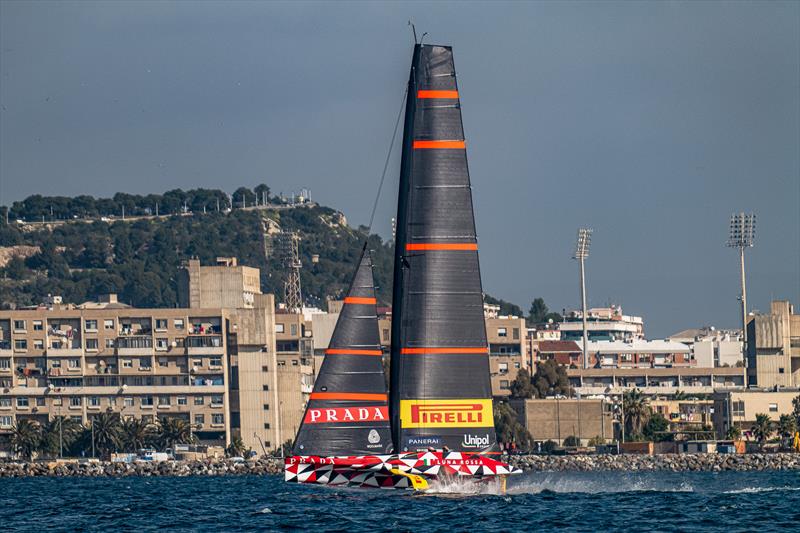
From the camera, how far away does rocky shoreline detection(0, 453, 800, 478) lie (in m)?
112

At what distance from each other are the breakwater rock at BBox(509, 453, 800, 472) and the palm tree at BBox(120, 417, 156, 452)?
3165 centimetres

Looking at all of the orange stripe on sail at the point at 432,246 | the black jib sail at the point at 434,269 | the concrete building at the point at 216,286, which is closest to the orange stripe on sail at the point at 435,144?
the black jib sail at the point at 434,269

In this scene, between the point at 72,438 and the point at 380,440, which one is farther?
the point at 72,438

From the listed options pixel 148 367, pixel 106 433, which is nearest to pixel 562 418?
pixel 148 367

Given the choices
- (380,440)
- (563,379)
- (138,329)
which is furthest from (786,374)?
(380,440)

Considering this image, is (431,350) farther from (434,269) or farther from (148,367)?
(148,367)

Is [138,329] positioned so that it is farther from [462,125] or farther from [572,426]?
[462,125]

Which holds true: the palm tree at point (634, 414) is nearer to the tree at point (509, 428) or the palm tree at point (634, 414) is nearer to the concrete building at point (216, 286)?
the tree at point (509, 428)

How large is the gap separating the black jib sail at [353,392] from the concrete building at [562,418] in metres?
91.6

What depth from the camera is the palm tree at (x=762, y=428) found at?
13388 cm

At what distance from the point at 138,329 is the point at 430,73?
98778 mm

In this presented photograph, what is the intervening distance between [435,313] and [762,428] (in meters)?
95.4

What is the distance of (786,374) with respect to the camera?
493 feet

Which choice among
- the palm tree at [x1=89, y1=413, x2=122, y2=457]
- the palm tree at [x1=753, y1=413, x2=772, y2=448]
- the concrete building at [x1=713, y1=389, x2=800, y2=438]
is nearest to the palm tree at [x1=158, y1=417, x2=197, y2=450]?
the palm tree at [x1=89, y1=413, x2=122, y2=457]
